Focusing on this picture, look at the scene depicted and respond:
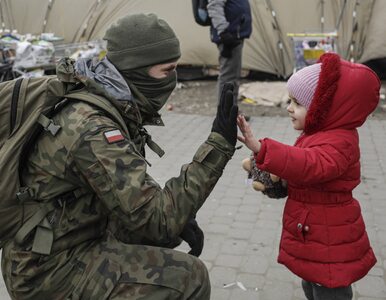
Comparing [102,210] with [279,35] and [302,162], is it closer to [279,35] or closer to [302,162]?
[302,162]

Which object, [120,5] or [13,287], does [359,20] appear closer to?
[120,5]

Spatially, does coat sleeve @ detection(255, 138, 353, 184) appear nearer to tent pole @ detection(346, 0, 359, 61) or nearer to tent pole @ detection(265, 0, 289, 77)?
tent pole @ detection(346, 0, 359, 61)

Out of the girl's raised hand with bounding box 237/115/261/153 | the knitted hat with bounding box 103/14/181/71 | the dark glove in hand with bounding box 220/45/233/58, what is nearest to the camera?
the knitted hat with bounding box 103/14/181/71

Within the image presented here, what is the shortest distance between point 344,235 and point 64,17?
9.24m

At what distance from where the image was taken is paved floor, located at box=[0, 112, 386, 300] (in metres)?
3.38

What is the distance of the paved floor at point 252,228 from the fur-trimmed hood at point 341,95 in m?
1.37

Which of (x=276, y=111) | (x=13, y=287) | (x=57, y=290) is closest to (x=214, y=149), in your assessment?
(x=57, y=290)

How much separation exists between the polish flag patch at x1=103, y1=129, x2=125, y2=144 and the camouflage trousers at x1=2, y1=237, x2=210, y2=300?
0.51 m

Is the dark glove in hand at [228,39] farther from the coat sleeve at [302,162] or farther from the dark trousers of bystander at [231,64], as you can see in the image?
the coat sleeve at [302,162]

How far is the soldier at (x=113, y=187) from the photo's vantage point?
76.6 inches

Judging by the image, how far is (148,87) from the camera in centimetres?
224

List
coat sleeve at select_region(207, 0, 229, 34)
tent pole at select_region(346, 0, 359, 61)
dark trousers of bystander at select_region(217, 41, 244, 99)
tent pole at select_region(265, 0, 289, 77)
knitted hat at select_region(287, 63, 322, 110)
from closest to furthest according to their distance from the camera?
knitted hat at select_region(287, 63, 322, 110)
coat sleeve at select_region(207, 0, 229, 34)
dark trousers of bystander at select_region(217, 41, 244, 99)
tent pole at select_region(346, 0, 359, 61)
tent pole at select_region(265, 0, 289, 77)

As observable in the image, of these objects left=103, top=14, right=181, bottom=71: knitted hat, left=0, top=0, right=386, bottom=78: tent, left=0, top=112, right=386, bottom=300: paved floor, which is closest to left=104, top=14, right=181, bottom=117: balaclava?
left=103, top=14, right=181, bottom=71: knitted hat

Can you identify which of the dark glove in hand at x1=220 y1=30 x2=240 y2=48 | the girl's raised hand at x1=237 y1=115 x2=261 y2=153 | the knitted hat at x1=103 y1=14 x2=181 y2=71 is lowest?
the dark glove in hand at x1=220 y1=30 x2=240 y2=48
